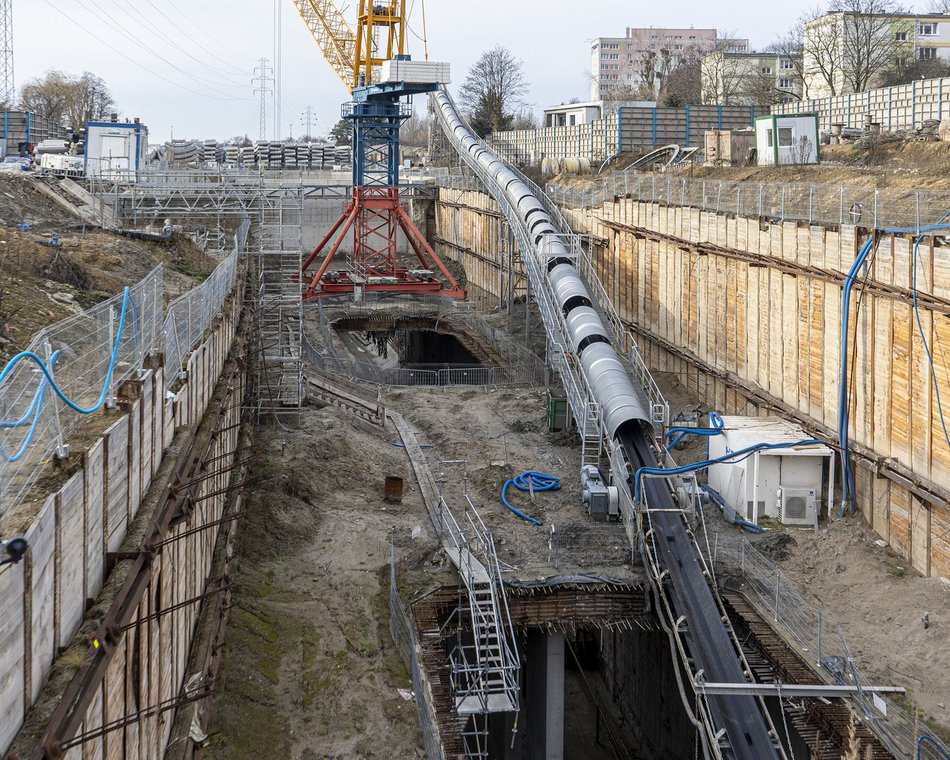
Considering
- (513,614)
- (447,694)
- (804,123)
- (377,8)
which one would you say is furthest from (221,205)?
(447,694)

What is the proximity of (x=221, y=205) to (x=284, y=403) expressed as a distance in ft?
49.8

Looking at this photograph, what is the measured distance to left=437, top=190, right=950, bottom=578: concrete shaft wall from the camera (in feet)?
68.6

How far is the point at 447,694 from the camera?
17828 mm

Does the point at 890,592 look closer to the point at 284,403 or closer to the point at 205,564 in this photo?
the point at 205,564

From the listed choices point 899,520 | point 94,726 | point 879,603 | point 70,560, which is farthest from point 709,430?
point 94,726

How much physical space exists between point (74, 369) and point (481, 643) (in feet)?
33.7

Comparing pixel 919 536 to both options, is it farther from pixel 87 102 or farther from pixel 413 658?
pixel 87 102

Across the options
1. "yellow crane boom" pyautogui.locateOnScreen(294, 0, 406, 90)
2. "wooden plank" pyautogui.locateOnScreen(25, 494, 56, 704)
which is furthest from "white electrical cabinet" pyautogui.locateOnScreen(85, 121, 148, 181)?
"wooden plank" pyautogui.locateOnScreen(25, 494, 56, 704)

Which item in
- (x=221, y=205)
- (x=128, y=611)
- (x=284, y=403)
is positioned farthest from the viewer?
(x=221, y=205)

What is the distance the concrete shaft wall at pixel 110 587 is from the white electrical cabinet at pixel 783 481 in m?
11.8

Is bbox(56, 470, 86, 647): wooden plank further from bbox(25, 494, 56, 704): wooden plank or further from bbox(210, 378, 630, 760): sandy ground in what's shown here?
bbox(210, 378, 630, 760): sandy ground

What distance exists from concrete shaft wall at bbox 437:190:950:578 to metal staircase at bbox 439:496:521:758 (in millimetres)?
7780

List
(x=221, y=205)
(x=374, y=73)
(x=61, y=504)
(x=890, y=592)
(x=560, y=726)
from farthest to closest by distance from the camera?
(x=374, y=73), (x=221, y=205), (x=560, y=726), (x=890, y=592), (x=61, y=504)

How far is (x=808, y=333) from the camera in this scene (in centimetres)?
2600
